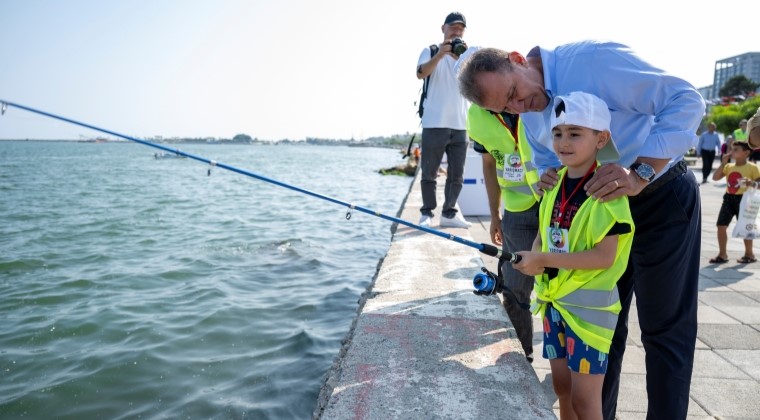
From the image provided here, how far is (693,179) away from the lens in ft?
6.97

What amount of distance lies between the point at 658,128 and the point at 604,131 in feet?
0.59

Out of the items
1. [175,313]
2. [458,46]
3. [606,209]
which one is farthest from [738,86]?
[606,209]

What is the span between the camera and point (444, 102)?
564 cm

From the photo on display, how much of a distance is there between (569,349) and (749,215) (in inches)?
200

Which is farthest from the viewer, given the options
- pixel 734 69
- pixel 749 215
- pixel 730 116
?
pixel 734 69

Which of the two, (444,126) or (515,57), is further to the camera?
(444,126)

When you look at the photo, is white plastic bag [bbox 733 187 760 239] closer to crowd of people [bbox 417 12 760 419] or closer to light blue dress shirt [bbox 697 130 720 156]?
crowd of people [bbox 417 12 760 419]

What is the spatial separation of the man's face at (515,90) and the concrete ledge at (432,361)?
1186mm

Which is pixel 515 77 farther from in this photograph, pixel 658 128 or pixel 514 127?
pixel 514 127

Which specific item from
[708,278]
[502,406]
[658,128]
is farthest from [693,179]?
[708,278]

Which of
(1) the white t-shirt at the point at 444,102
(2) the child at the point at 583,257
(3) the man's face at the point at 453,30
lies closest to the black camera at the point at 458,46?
(3) the man's face at the point at 453,30

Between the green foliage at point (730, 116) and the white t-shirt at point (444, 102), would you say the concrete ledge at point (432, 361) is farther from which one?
the green foliage at point (730, 116)

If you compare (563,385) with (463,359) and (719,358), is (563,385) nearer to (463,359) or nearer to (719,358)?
(463,359)

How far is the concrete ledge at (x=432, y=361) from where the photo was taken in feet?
7.13
